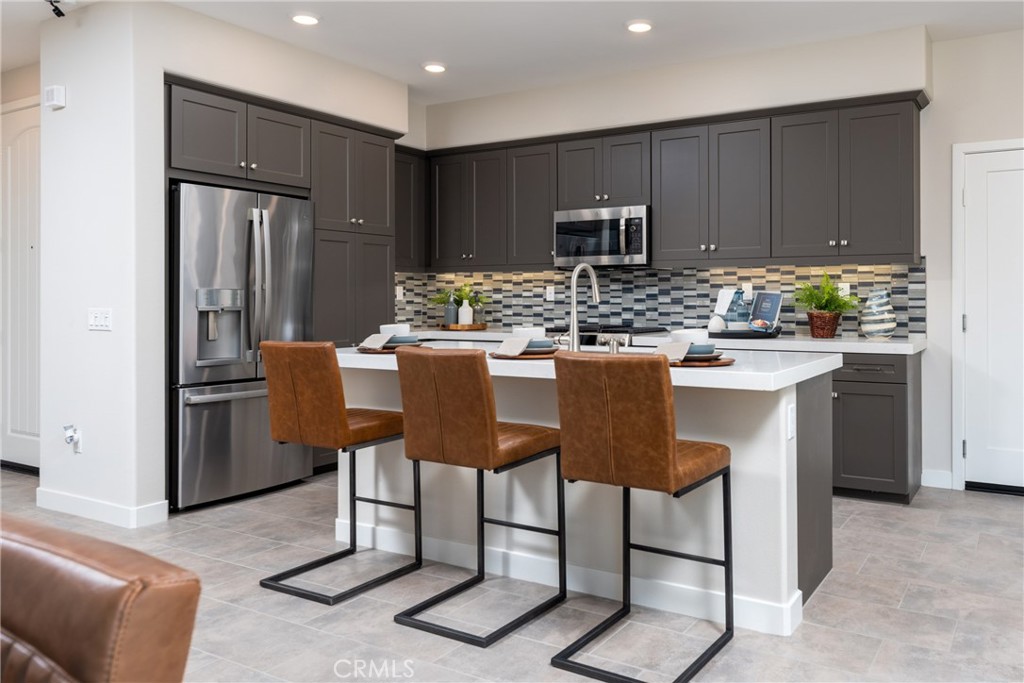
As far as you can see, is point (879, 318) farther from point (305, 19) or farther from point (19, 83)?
point (19, 83)

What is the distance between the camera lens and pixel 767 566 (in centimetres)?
266

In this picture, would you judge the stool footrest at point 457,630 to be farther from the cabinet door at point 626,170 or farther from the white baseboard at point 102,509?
the cabinet door at point 626,170

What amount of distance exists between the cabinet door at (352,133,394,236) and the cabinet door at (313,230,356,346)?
211mm

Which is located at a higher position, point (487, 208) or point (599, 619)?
point (487, 208)

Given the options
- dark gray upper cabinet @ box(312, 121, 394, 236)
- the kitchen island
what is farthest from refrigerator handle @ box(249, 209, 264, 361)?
the kitchen island

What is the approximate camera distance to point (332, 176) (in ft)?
17.0

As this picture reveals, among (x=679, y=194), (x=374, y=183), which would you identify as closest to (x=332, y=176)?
(x=374, y=183)

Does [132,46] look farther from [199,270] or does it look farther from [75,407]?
[75,407]

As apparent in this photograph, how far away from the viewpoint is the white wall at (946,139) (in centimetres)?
Answer: 468

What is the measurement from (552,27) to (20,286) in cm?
398

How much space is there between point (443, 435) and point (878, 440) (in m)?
2.92

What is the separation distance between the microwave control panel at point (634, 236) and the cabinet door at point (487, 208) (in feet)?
3.62

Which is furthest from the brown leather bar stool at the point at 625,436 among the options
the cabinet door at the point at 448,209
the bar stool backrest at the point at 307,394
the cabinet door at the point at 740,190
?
the cabinet door at the point at 448,209

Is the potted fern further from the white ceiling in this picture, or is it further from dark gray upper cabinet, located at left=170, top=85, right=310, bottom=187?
dark gray upper cabinet, located at left=170, top=85, right=310, bottom=187
